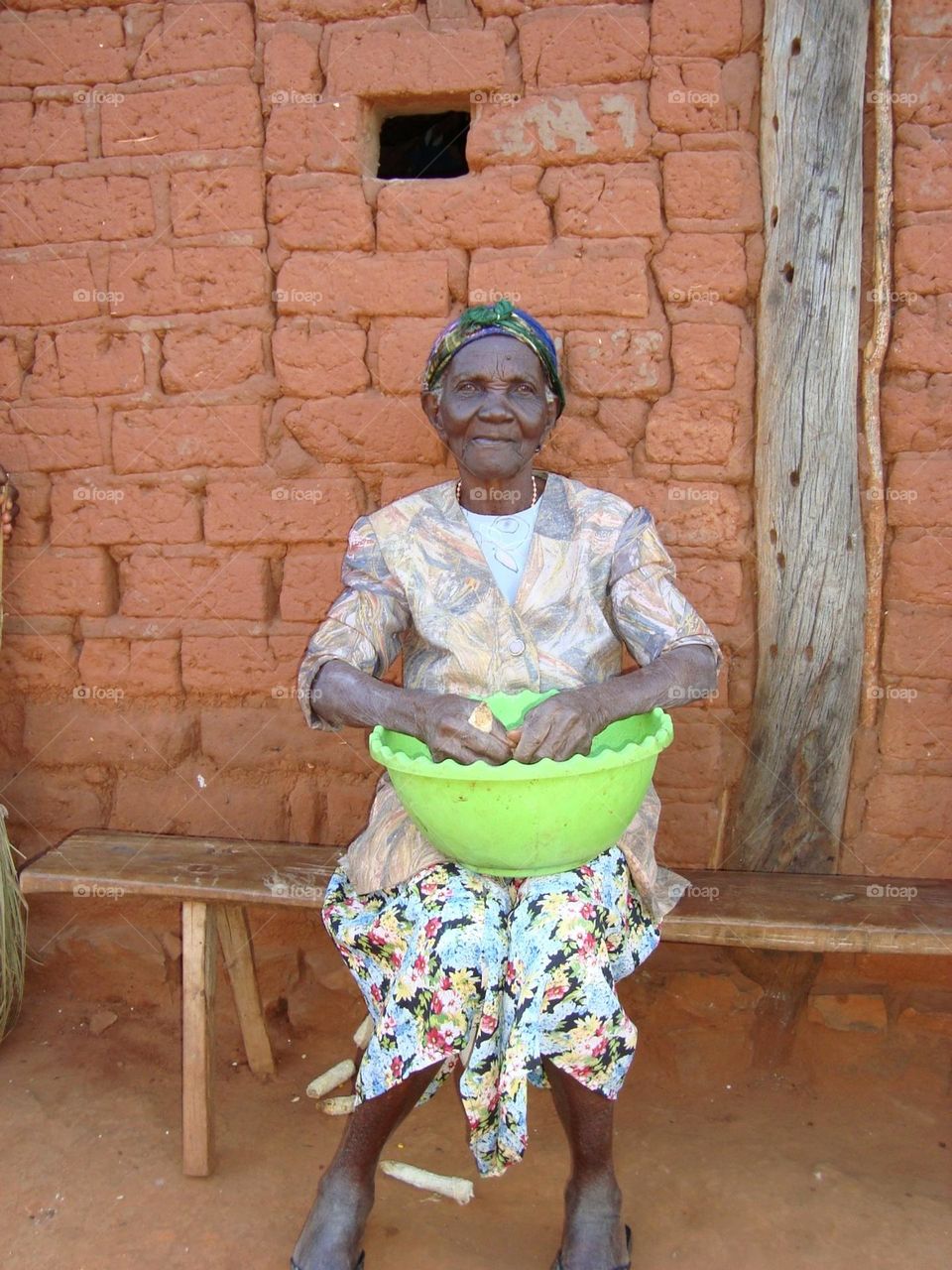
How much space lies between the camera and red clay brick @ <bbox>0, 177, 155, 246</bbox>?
9.68ft

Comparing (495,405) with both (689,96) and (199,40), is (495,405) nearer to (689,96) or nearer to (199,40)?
(689,96)

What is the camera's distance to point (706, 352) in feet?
9.18

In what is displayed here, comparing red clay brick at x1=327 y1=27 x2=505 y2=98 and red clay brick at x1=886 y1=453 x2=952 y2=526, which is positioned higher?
red clay brick at x1=327 y1=27 x2=505 y2=98

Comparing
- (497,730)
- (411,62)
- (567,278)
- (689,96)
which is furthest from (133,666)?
(689,96)

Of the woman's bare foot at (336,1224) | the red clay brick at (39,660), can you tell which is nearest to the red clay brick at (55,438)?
the red clay brick at (39,660)

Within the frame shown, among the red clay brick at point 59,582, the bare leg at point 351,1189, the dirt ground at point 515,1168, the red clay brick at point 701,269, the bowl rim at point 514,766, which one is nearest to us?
the bowl rim at point 514,766

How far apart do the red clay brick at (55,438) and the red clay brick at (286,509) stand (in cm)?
38

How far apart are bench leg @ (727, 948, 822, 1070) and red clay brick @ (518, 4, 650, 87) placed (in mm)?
2315

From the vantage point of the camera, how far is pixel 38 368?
3.05m

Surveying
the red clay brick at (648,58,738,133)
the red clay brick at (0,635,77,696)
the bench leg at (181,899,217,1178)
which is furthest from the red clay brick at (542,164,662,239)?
the bench leg at (181,899,217,1178)

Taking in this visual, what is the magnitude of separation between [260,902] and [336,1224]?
703mm

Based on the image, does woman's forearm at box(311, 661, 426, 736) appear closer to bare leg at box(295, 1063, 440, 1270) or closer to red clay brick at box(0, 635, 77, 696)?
bare leg at box(295, 1063, 440, 1270)

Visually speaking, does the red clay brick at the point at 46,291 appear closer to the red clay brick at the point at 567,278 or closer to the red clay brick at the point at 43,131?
the red clay brick at the point at 43,131

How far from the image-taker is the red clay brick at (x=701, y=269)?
2768 mm
